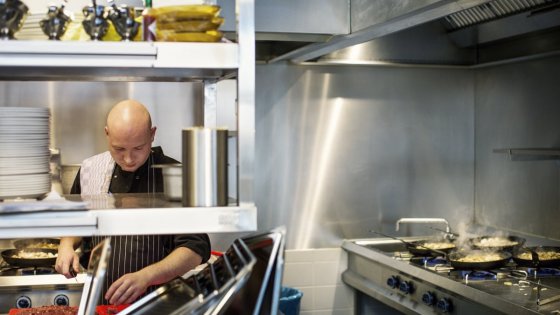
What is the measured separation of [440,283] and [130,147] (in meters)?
1.72

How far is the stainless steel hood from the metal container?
127cm

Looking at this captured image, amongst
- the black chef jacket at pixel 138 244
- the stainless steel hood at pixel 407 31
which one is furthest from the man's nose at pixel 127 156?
the stainless steel hood at pixel 407 31

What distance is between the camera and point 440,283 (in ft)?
12.8

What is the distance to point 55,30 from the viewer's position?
1.99m

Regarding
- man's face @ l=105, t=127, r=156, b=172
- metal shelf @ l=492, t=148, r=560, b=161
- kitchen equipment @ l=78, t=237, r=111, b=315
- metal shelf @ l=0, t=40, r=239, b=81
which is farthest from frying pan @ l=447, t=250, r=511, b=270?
kitchen equipment @ l=78, t=237, r=111, b=315

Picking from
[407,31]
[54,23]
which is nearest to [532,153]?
[407,31]

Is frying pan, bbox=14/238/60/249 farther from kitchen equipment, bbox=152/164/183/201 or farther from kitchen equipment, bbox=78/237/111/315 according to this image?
kitchen equipment, bbox=78/237/111/315

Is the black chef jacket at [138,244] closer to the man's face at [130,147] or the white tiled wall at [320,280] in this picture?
the man's face at [130,147]

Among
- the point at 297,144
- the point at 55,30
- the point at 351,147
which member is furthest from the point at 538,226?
the point at 55,30

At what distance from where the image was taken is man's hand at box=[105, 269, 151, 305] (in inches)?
104

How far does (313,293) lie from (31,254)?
1838 millimetres

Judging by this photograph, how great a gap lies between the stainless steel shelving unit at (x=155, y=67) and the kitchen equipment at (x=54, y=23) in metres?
0.07

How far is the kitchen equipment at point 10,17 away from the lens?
1939 mm

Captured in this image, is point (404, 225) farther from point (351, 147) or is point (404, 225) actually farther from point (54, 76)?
point (54, 76)
